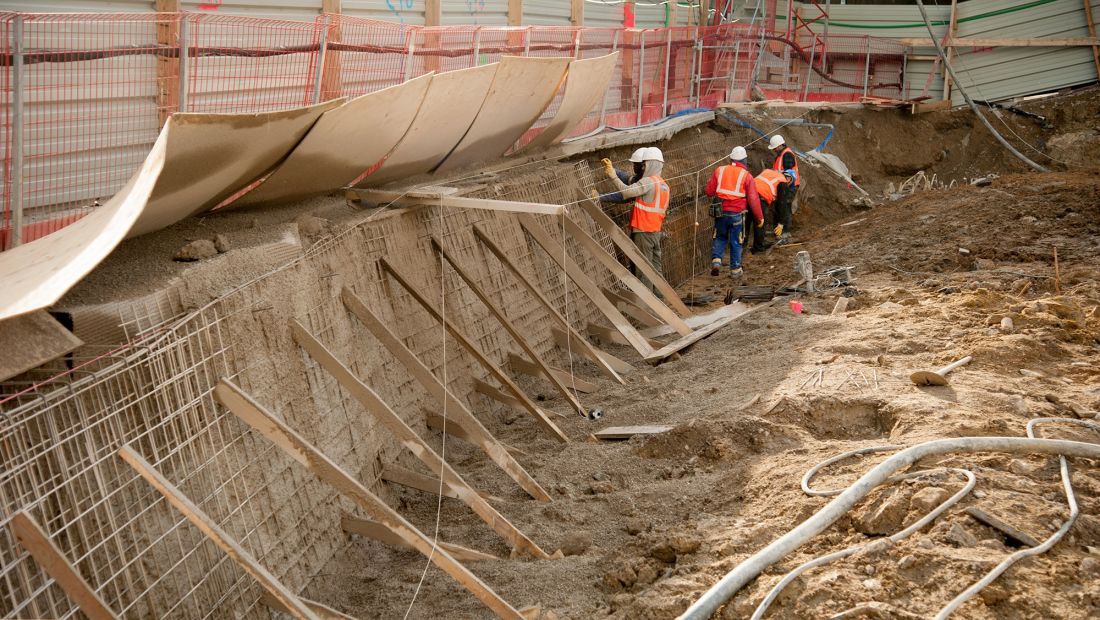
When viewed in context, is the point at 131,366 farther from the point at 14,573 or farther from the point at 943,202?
the point at 943,202

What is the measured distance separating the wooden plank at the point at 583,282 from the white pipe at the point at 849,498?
4.40 metres

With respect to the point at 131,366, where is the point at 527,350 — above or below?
below

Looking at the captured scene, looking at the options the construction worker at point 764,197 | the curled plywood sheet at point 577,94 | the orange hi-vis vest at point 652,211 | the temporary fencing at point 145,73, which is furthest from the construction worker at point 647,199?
the construction worker at point 764,197

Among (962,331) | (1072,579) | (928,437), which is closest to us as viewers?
(1072,579)

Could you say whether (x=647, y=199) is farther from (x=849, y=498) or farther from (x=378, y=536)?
(x=378, y=536)

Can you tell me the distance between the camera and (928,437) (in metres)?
6.88

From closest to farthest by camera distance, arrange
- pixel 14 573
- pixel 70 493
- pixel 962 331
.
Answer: pixel 14 573
pixel 70 493
pixel 962 331

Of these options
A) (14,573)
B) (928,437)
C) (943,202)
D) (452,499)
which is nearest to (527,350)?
(452,499)

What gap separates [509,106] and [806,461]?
16.3ft

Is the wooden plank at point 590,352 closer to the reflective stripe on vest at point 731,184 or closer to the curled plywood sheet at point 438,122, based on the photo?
the curled plywood sheet at point 438,122

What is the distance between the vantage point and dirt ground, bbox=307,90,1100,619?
5289 millimetres

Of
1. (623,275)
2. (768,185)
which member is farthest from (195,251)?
(768,185)

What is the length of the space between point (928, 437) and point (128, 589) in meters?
4.90

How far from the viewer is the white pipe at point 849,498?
525 cm
